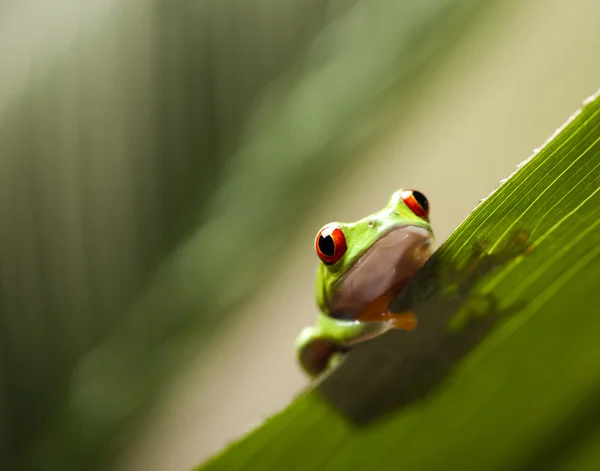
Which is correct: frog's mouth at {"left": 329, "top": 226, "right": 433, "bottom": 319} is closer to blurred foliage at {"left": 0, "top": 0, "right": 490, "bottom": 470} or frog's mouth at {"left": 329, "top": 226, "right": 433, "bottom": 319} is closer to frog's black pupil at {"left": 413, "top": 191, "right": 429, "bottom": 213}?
frog's black pupil at {"left": 413, "top": 191, "right": 429, "bottom": 213}

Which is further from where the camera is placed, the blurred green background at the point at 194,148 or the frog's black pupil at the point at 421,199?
the blurred green background at the point at 194,148

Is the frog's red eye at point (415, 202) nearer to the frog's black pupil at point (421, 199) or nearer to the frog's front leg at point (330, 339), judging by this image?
the frog's black pupil at point (421, 199)

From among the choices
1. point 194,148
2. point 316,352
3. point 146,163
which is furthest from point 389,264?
point 146,163

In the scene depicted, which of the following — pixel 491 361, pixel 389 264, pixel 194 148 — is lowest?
pixel 491 361

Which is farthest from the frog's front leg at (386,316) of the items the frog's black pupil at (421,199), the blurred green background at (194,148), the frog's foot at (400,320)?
the blurred green background at (194,148)

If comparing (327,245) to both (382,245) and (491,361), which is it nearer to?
(382,245)

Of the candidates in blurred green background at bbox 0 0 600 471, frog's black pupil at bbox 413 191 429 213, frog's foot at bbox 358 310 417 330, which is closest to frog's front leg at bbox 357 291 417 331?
frog's foot at bbox 358 310 417 330

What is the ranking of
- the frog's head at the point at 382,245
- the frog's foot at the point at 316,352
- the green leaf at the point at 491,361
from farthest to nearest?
1. the frog's foot at the point at 316,352
2. the frog's head at the point at 382,245
3. the green leaf at the point at 491,361
